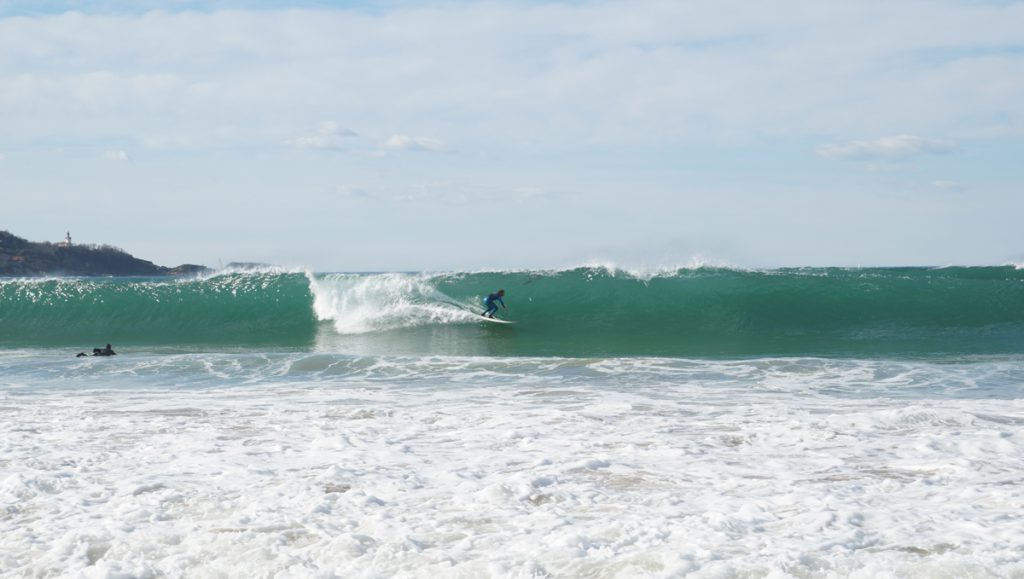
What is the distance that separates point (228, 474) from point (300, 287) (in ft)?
60.0

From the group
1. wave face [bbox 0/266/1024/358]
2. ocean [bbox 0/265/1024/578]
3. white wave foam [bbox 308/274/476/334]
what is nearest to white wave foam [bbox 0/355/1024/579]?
ocean [bbox 0/265/1024/578]

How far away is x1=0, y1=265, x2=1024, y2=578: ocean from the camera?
11.8 feet

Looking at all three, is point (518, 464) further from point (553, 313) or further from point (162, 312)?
point (162, 312)

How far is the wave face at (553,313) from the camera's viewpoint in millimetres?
15227

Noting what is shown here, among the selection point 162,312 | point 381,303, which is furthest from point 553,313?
point 162,312

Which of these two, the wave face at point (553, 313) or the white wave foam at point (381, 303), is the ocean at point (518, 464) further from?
the white wave foam at point (381, 303)

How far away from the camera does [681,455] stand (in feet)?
17.6

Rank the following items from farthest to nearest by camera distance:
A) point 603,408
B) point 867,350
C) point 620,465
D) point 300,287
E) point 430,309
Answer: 1. point 300,287
2. point 430,309
3. point 867,350
4. point 603,408
5. point 620,465

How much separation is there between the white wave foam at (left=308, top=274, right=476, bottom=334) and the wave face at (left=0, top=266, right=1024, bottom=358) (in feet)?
0.16

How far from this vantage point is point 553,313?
19438mm

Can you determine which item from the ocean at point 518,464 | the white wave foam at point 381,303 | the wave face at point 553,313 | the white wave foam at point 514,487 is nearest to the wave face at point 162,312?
the wave face at point 553,313

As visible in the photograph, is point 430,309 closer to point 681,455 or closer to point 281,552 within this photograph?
point 681,455

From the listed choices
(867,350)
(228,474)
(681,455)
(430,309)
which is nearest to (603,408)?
(681,455)

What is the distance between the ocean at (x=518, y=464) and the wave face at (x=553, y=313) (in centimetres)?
147
